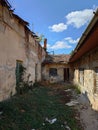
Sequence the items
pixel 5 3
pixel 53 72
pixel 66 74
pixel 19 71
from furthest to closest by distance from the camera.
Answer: pixel 66 74 < pixel 53 72 < pixel 19 71 < pixel 5 3

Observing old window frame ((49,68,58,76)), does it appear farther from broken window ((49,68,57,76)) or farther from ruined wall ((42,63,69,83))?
ruined wall ((42,63,69,83))

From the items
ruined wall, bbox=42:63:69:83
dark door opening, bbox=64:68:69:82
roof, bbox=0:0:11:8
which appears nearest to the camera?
roof, bbox=0:0:11:8

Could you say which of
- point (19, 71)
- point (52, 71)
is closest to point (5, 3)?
point (19, 71)

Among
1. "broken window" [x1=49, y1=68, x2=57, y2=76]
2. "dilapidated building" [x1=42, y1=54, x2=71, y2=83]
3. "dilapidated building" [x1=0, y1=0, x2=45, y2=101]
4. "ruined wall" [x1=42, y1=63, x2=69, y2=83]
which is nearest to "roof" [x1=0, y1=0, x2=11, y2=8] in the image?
"dilapidated building" [x1=0, y1=0, x2=45, y2=101]

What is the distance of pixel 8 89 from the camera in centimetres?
770

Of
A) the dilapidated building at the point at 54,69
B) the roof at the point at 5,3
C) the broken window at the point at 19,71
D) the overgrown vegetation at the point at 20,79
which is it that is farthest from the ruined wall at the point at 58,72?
the roof at the point at 5,3

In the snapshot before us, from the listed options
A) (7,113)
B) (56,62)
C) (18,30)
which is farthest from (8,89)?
(56,62)

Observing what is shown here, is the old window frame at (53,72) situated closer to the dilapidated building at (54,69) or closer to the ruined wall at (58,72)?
the dilapidated building at (54,69)

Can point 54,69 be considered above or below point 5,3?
below

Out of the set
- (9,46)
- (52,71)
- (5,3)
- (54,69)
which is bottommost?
(52,71)

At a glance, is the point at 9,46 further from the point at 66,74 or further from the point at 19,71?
the point at 66,74

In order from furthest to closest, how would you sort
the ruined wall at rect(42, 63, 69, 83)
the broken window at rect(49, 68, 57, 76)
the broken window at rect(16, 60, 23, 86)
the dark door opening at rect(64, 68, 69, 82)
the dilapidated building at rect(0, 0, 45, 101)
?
the dark door opening at rect(64, 68, 69, 82)
the broken window at rect(49, 68, 57, 76)
the ruined wall at rect(42, 63, 69, 83)
the broken window at rect(16, 60, 23, 86)
the dilapidated building at rect(0, 0, 45, 101)

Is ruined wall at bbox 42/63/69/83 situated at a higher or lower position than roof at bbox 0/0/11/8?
lower

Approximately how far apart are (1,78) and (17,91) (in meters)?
2.43
